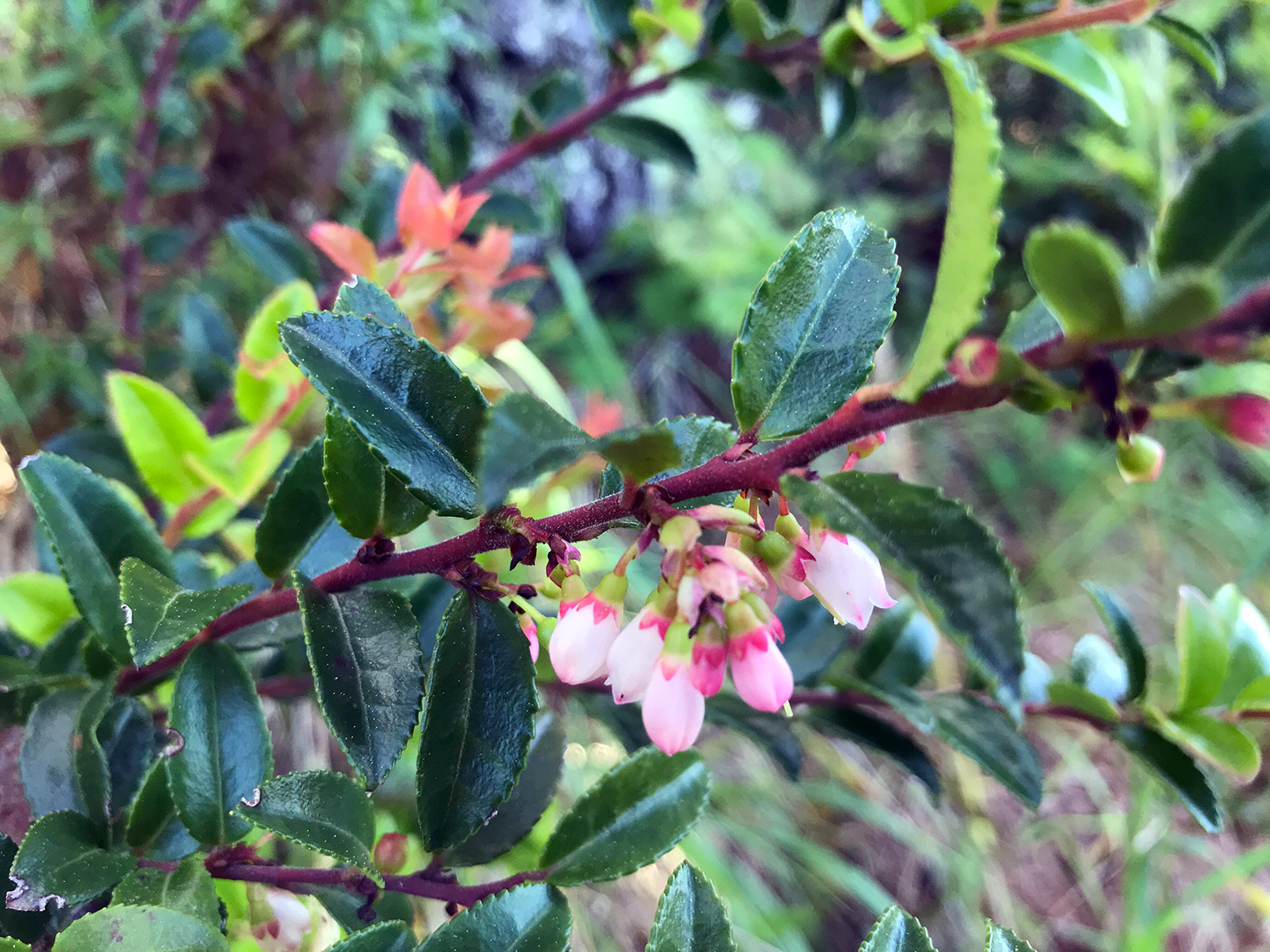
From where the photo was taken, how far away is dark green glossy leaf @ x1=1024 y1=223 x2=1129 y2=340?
18 centimetres

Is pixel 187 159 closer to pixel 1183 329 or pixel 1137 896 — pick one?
pixel 1183 329

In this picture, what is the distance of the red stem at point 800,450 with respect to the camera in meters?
0.19

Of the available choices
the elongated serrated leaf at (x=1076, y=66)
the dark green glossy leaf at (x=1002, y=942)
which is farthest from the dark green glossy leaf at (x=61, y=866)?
the elongated serrated leaf at (x=1076, y=66)

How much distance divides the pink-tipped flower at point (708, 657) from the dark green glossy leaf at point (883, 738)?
270 millimetres

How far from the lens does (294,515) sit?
34 cm

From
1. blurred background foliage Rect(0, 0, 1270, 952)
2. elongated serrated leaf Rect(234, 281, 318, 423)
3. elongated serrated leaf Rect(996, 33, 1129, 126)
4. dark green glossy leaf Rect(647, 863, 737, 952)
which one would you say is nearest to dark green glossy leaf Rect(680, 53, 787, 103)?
blurred background foliage Rect(0, 0, 1270, 952)

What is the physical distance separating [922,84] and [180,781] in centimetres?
242

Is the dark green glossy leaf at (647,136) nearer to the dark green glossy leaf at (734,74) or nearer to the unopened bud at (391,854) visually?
the dark green glossy leaf at (734,74)

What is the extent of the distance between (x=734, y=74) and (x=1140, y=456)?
19.1 inches

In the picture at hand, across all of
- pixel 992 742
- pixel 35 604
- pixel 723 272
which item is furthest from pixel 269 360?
pixel 723 272

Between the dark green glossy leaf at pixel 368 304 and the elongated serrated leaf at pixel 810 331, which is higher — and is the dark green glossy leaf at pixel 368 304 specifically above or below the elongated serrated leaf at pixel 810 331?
above

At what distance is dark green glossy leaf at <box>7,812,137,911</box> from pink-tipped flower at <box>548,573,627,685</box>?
0.63 ft

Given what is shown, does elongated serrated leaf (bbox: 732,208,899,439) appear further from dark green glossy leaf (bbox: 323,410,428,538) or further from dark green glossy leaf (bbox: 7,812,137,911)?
dark green glossy leaf (bbox: 7,812,137,911)

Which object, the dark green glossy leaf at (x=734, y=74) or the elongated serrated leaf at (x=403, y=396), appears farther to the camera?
the dark green glossy leaf at (x=734, y=74)
